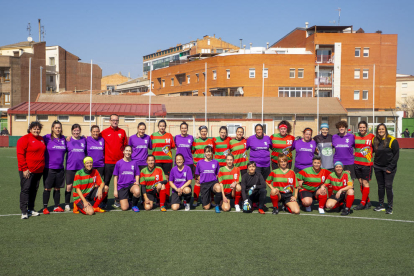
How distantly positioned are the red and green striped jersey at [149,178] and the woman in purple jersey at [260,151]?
205 cm

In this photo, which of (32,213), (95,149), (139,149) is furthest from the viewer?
(139,149)

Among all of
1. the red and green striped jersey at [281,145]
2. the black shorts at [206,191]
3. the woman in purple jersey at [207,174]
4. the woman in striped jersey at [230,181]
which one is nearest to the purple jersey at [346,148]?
the red and green striped jersey at [281,145]

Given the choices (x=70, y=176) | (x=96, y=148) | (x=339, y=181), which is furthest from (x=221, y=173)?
(x=70, y=176)

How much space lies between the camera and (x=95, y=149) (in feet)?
26.4

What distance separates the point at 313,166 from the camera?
26.2 feet

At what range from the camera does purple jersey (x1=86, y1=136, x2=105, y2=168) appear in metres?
8.03

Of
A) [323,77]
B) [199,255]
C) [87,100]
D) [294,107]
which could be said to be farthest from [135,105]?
[199,255]

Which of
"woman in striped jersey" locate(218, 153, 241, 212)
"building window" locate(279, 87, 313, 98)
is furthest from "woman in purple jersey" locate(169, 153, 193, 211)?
"building window" locate(279, 87, 313, 98)

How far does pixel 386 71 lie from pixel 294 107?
17626 mm

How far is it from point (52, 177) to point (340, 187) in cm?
557

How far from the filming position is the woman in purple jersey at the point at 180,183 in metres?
8.00

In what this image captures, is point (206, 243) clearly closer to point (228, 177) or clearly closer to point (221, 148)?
point (228, 177)

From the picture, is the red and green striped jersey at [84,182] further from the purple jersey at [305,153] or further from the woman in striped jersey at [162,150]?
the purple jersey at [305,153]

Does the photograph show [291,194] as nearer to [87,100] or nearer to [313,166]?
[313,166]
